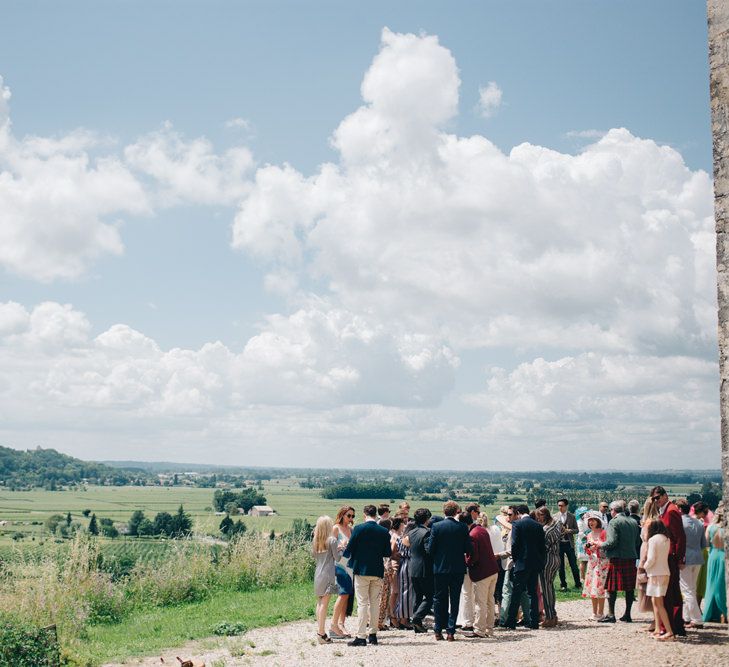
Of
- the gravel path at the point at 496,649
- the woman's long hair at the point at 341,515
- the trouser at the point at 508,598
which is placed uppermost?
the woman's long hair at the point at 341,515

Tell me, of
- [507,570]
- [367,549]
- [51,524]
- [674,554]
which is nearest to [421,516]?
[367,549]

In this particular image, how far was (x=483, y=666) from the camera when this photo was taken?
30.3 ft

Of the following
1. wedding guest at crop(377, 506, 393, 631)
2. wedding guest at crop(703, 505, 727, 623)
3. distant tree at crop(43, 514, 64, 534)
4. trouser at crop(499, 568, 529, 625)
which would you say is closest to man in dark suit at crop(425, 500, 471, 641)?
trouser at crop(499, 568, 529, 625)

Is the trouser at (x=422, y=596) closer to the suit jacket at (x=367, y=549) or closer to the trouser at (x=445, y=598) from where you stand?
the trouser at (x=445, y=598)

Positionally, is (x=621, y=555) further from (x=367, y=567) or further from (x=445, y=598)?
(x=367, y=567)

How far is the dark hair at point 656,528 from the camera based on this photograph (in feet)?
33.2

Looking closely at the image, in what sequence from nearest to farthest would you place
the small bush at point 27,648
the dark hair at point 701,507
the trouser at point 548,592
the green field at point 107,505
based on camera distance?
the small bush at point 27,648 → the trouser at point 548,592 → the dark hair at point 701,507 → the green field at point 107,505

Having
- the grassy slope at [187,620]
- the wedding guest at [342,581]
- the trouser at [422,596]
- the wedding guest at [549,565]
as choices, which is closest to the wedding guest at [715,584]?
the wedding guest at [549,565]

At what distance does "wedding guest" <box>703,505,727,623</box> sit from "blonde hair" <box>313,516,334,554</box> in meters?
5.88

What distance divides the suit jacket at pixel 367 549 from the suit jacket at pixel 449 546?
0.72m

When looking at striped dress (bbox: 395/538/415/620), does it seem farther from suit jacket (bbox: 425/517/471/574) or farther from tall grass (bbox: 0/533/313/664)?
tall grass (bbox: 0/533/313/664)

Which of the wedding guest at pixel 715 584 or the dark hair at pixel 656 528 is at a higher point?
the dark hair at pixel 656 528

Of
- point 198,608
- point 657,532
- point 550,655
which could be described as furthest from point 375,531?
point 198,608

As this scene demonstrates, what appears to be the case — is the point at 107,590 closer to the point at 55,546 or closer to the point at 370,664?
the point at 55,546
